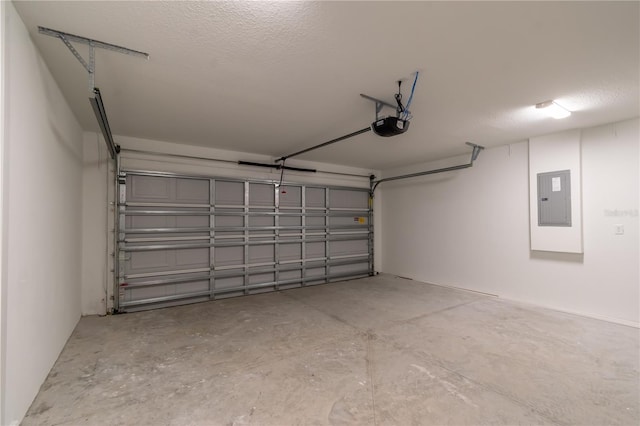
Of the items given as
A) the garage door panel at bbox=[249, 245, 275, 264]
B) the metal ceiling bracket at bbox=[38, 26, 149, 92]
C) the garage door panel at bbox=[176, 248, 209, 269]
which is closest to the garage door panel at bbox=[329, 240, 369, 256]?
the garage door panel at bbox=[249, 245, 275, 264]

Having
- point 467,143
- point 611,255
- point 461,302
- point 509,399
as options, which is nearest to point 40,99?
point 509,399

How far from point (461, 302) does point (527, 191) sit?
194 centimetres

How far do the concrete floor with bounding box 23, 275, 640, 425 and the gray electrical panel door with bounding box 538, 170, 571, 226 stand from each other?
4.17ft

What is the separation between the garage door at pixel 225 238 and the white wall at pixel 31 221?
1089mm

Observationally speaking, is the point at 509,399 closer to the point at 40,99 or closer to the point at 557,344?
the point at 557,344

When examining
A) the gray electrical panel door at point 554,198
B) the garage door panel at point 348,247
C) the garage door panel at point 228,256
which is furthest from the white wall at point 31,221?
the gray electrical panel door at point 554,198

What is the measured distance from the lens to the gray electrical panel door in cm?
377

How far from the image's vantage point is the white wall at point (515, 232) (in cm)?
337

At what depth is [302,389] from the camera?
205cm

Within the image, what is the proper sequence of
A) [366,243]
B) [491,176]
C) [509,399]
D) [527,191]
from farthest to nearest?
[366,243], [491,176], [527,191], [509,399]

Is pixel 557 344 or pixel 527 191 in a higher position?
pixel 527 191

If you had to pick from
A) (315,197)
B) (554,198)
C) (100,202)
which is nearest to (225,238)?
(100,202)

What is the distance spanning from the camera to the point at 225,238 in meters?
4.59

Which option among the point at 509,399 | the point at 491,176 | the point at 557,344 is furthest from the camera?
the point at 491,176
